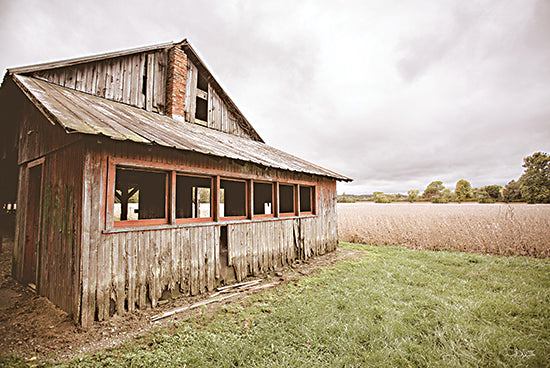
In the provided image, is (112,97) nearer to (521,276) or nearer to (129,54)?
(129,54)

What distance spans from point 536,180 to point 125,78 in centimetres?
4888

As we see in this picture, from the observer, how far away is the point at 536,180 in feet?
110

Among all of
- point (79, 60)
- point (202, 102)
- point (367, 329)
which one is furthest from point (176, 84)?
point (367, 329)

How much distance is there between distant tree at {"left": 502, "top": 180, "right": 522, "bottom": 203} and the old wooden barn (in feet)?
142

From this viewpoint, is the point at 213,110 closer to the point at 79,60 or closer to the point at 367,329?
the point at 79,60

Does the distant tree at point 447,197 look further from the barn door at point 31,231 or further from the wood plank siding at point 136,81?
the barn door at point 31,231

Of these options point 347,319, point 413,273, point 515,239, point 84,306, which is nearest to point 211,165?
point 84,306

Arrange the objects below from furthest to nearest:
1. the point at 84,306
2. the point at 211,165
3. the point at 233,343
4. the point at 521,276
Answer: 1. the point at 521,276
2. the point at 211,165
3. the point at 84,306
4. the point at 233,343

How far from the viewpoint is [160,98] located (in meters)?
9.12

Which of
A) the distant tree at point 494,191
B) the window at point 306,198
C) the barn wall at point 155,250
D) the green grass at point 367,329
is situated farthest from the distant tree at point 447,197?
the barn wall at point 155,250

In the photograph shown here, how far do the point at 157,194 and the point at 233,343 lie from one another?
6.60m

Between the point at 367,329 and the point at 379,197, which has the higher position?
the point at 379,197

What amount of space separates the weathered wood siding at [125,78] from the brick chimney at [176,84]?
0.20 m

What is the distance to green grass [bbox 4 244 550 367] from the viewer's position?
10.7 feet
